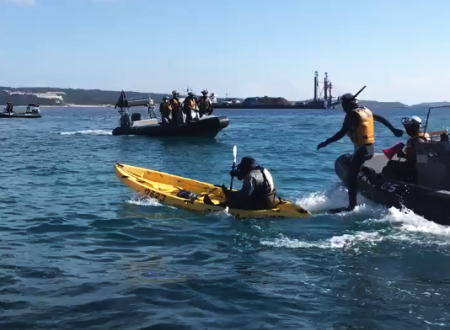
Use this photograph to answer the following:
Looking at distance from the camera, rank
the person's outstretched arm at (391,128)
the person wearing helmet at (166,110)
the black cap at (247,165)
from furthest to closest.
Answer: the person wearing helmet at (166,110) → the person's outstretched arm at (391,128) → the black cap at (247,165)

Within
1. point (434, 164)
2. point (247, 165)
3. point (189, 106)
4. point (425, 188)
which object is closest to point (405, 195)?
point (425, 188)

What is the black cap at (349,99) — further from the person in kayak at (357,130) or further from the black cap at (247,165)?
the black cap at (247,165)

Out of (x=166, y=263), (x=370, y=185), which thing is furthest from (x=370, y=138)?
(x=166, y=263)

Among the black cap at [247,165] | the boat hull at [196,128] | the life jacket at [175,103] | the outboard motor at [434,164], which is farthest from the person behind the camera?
the life jacket at [175,103]

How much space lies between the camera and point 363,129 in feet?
35.3

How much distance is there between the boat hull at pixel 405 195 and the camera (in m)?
9.64

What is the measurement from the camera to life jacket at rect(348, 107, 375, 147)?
10727mm

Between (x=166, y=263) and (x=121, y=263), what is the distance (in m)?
0.60

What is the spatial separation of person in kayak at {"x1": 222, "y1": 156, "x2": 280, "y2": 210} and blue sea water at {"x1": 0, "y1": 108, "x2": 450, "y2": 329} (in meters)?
0.32

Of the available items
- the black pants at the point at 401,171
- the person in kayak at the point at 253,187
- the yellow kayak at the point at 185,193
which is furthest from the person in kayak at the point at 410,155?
the person in kayak at the point at 253,187

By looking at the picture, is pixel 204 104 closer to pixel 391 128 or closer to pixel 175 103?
pixel 175 103

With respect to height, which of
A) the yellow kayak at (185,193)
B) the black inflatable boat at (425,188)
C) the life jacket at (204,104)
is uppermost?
the life jacket at (204,104)

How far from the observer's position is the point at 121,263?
8.32m

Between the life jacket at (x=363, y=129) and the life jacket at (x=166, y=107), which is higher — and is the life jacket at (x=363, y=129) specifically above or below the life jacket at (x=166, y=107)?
below
